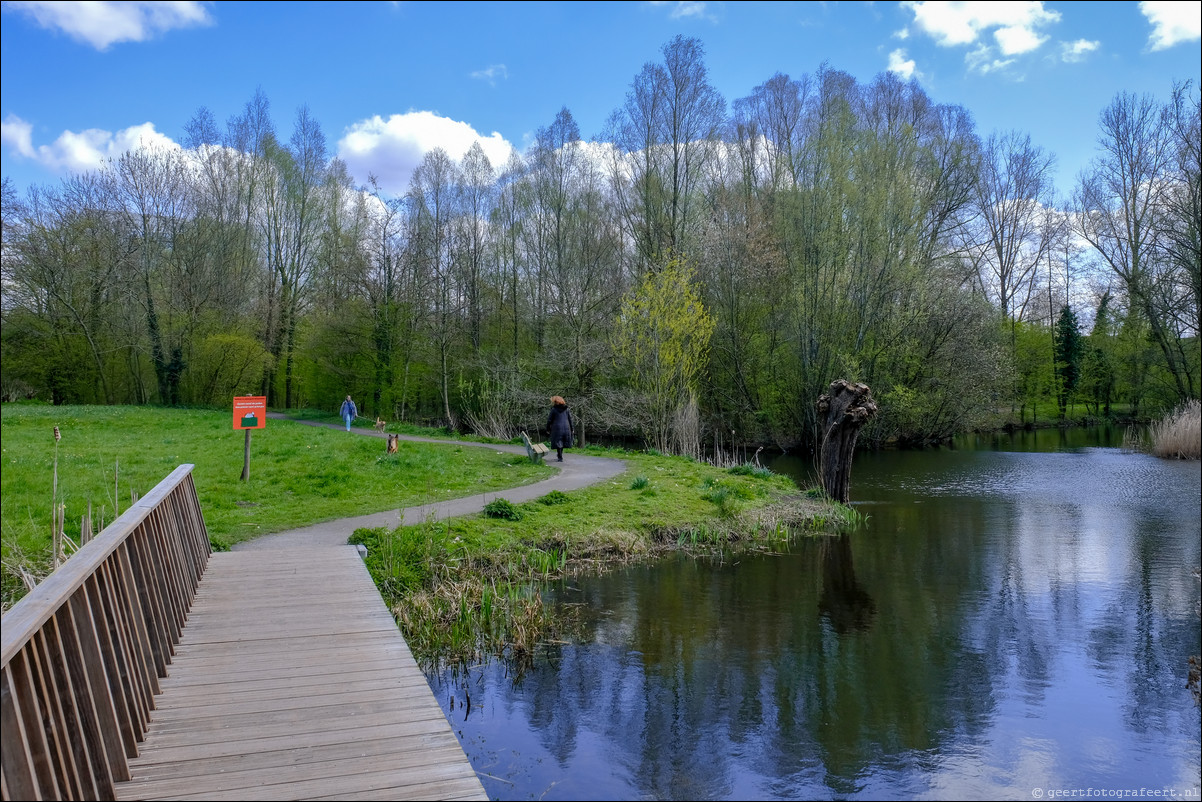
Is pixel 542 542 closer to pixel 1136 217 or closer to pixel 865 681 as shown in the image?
pixel 865 681

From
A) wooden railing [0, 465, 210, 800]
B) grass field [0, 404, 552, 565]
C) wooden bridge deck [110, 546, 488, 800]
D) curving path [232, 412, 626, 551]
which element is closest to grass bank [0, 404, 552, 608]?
grass field [0, 404, 552, 565]

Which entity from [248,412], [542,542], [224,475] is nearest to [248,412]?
[248,412]

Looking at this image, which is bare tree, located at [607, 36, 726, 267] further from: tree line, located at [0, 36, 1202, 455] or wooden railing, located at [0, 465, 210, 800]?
wooden railing, located at [0, 465, 210, 800]

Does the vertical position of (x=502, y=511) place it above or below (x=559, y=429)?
below

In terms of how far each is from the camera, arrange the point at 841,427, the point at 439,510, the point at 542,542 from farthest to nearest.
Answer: the point at 841,427 < the point at 439,510 < the point at 542,542

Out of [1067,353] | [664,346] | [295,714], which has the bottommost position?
[295,714]

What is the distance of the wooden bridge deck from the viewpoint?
11.3 ft

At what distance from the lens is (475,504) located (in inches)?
499

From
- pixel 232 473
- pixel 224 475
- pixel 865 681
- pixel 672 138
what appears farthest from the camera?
pixel 672 138

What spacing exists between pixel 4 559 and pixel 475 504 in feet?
19.7

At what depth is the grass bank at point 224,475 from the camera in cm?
1034

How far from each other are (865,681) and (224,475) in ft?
37.4

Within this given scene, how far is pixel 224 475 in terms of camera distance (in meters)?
14.1

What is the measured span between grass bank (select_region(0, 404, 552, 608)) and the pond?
4.41 meters
